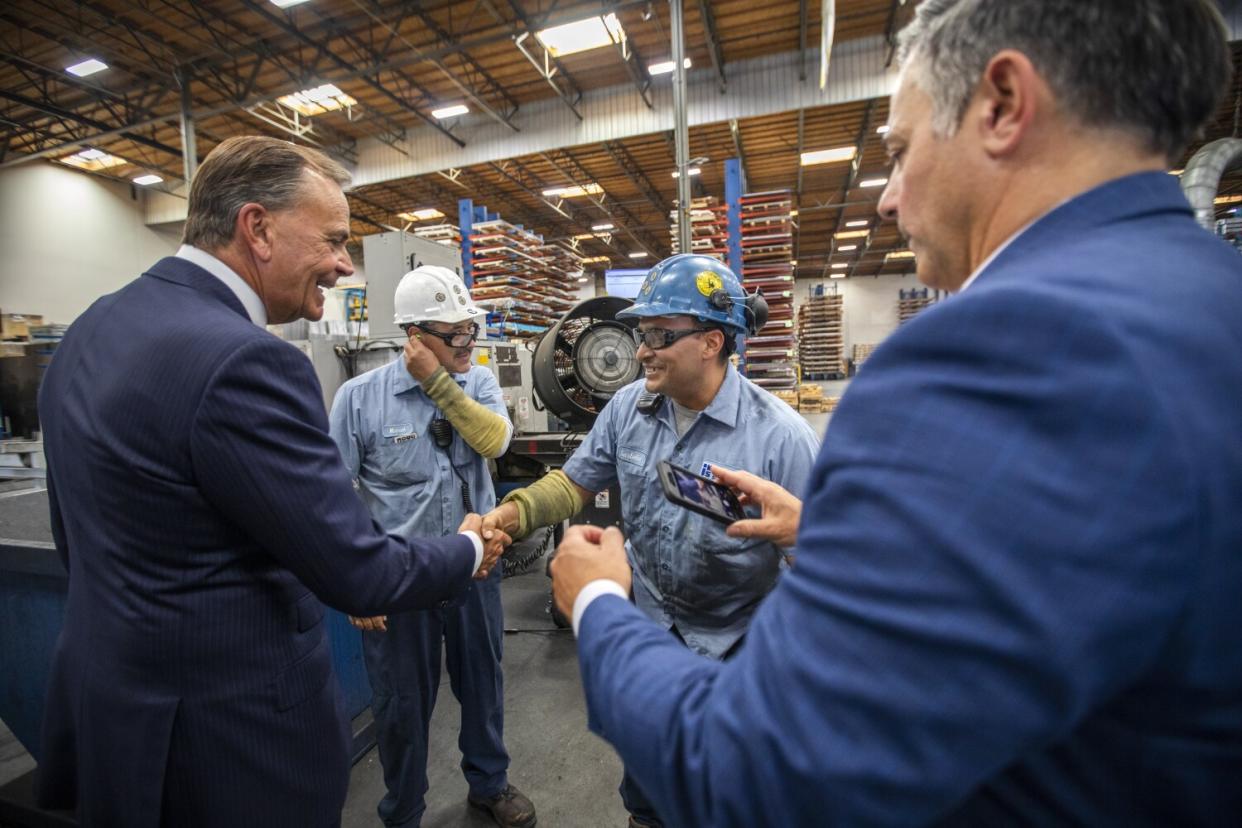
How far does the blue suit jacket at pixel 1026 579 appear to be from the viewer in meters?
0.41

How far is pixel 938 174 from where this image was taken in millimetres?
637

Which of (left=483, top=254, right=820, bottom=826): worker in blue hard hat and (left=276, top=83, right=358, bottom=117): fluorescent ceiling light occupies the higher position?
(left=276, top=83, right=358, bottom=117): fluorescent ceiling light

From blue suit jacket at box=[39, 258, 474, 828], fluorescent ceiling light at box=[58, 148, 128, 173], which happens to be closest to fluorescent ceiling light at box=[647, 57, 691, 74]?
blue suit jacket at box=[39, 258, 474, 828]

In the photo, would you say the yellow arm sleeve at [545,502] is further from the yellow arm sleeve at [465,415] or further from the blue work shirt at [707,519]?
the yellow arm sleeve at [465,415]

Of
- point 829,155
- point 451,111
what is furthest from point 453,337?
point 829,155

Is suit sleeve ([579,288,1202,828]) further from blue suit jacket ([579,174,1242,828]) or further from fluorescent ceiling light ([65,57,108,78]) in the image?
fluorescent ceiling light ([65,57,108,78])

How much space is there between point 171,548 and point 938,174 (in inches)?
50.2

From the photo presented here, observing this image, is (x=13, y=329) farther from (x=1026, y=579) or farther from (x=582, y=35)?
(x=1026, y=579)

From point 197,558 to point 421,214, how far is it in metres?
16.2

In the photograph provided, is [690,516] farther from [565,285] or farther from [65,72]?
[65,72]

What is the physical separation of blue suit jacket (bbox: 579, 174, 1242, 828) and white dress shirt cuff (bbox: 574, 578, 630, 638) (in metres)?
0.24

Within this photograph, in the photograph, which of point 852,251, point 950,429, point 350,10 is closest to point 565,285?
point 350,10

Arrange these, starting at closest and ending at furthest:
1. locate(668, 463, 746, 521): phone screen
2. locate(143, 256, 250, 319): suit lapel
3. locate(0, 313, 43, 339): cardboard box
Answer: locate(143, 256, 250, 319): suit lapel → locate(668, 463, 746, 521): phone screen → locate(0, 313, 43, 339): cardboard box

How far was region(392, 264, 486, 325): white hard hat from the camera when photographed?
2.32 metres
